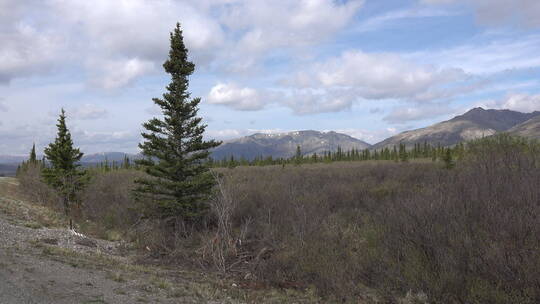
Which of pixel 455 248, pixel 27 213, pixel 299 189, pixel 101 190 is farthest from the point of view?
pixel 101 190

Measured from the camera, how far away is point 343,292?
1130 cm

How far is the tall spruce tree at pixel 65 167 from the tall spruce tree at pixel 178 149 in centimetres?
1270

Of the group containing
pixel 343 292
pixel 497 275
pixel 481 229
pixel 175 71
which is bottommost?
pixel 343 292

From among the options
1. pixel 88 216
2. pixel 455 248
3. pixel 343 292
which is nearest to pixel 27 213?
pixel 88 216

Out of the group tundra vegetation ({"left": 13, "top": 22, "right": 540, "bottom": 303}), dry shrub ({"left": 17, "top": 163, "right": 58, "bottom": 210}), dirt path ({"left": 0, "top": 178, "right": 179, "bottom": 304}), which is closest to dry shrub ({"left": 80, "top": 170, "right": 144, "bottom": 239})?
tundra vegetation ({"left": 13, "top": 22, "right": 540, "bottom": 303})

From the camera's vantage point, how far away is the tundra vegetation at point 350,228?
31.6 ft

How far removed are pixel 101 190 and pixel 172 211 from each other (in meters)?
19.0

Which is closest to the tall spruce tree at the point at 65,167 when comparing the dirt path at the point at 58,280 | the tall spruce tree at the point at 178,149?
the tall spruce tree at the point at 178,149

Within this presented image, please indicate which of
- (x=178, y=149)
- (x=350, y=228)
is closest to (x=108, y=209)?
(x=178, y=149)

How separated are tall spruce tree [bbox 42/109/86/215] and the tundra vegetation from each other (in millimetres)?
2205

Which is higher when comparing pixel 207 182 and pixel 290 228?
pixel 207 182

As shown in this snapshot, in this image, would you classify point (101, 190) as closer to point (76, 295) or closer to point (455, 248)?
point (76, 295)

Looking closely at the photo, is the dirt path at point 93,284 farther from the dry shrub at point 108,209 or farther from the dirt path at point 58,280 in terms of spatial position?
the dry shrub at point 108,209

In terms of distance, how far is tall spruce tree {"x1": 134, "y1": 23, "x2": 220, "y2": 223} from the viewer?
19844mm
